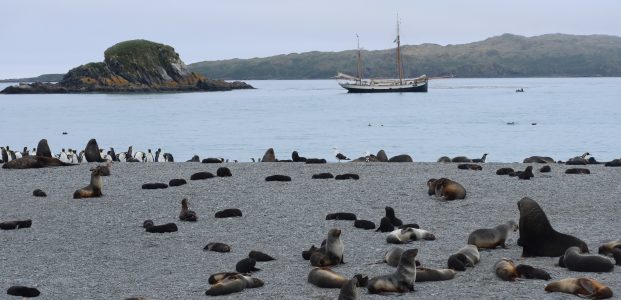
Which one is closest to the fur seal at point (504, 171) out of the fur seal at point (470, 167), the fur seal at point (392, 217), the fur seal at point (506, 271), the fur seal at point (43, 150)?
the fur seal at point (470, 167)

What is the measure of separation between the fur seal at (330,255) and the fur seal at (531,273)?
1893 millimetres

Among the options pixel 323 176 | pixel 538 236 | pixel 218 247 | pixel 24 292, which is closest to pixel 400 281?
pixel 538 236

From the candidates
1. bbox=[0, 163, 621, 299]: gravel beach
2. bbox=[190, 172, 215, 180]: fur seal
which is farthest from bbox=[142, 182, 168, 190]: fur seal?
bbox=[190, 172, 215, 180]: fur seal

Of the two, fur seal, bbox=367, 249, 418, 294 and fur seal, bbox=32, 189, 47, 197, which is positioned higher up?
fur seal, bbox=367, 249, 418, 294

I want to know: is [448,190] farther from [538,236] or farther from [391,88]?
[391,88]

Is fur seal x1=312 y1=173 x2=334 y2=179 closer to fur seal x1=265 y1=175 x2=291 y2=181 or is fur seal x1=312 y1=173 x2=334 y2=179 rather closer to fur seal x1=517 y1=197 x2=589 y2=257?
fur seal x1=265 y1=175 x2=291 y2=181

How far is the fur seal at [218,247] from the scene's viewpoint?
1069cm

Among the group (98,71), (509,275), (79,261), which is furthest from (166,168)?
(98,71)

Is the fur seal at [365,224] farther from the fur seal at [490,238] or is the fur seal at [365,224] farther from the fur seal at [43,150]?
the fur seal at [43,150]

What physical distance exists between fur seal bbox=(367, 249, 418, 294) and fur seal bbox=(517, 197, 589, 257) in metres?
2.10

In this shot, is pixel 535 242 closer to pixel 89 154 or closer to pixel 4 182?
pixel 4 182

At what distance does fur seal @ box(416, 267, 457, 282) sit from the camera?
874 centimetres

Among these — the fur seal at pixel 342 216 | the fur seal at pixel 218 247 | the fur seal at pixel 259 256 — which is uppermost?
the fur seal at pixel 259 256

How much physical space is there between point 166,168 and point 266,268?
34.5ft
